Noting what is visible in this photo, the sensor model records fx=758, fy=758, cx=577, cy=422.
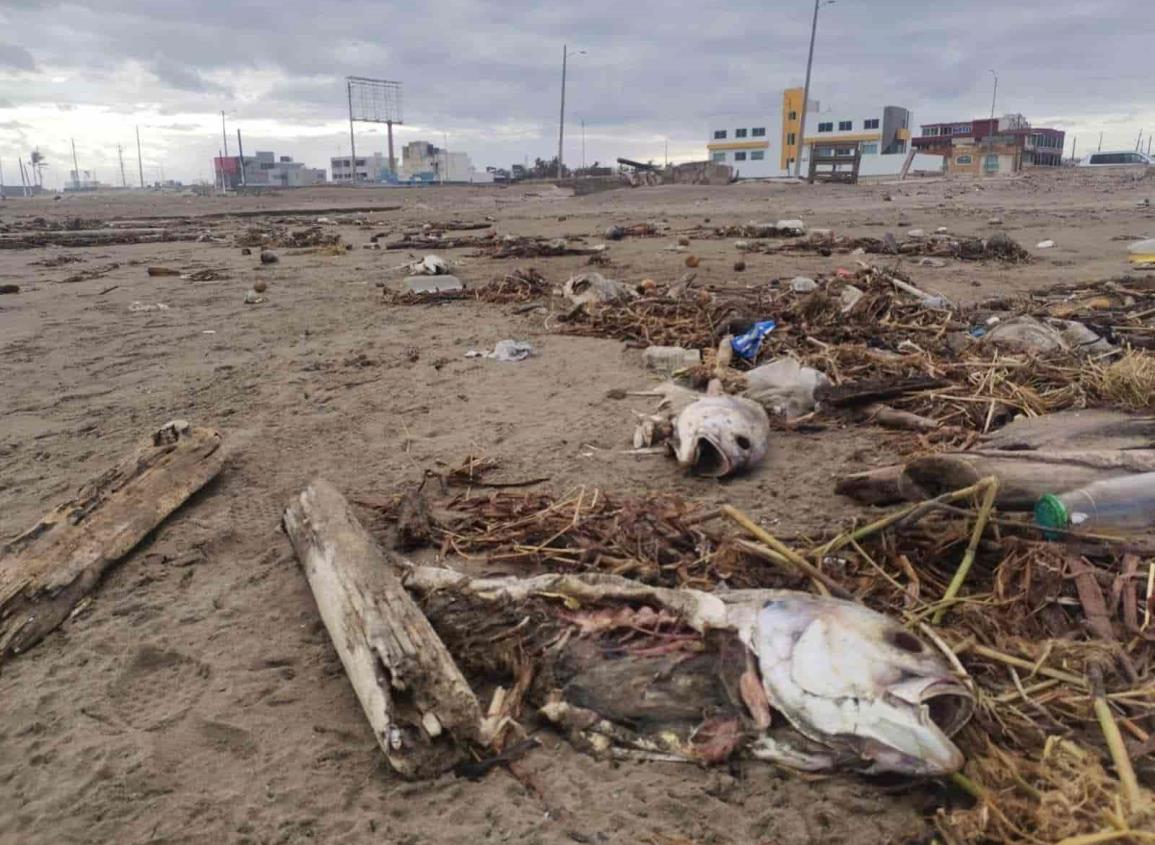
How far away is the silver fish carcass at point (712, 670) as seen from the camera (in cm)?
186

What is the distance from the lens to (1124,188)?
26.4m

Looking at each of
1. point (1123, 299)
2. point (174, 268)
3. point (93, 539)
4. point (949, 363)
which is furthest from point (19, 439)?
point (174, 268)

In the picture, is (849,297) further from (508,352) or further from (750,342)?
(508,352)

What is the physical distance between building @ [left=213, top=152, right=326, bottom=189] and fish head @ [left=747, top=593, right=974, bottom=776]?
8386 centimetres

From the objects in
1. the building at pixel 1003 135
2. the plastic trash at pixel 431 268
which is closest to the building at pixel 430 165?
the building at pixel 1003 135

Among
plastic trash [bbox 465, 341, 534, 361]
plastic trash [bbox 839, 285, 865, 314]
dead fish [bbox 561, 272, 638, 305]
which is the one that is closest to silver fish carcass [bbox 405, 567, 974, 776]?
plastic trash [bbox 465, 341, 534, 361]

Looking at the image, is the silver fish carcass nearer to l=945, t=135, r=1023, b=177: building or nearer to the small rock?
the small rock

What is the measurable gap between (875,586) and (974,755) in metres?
0.80

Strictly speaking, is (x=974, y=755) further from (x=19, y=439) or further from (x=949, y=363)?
(x=19, y=439)

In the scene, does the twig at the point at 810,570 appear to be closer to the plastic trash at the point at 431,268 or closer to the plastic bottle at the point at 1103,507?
the plastic bottle at the point at 1103,507

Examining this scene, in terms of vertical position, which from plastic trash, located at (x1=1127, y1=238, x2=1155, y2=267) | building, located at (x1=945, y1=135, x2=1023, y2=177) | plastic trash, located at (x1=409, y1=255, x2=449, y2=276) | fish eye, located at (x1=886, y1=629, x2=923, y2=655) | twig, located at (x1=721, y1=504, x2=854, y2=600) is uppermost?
building, located at (x1=945, y1=135, x2=1023, y2=177)

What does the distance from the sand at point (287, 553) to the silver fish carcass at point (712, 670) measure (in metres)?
0.09

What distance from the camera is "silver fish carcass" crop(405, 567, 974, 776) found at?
1861 mm

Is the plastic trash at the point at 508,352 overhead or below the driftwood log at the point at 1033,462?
below
